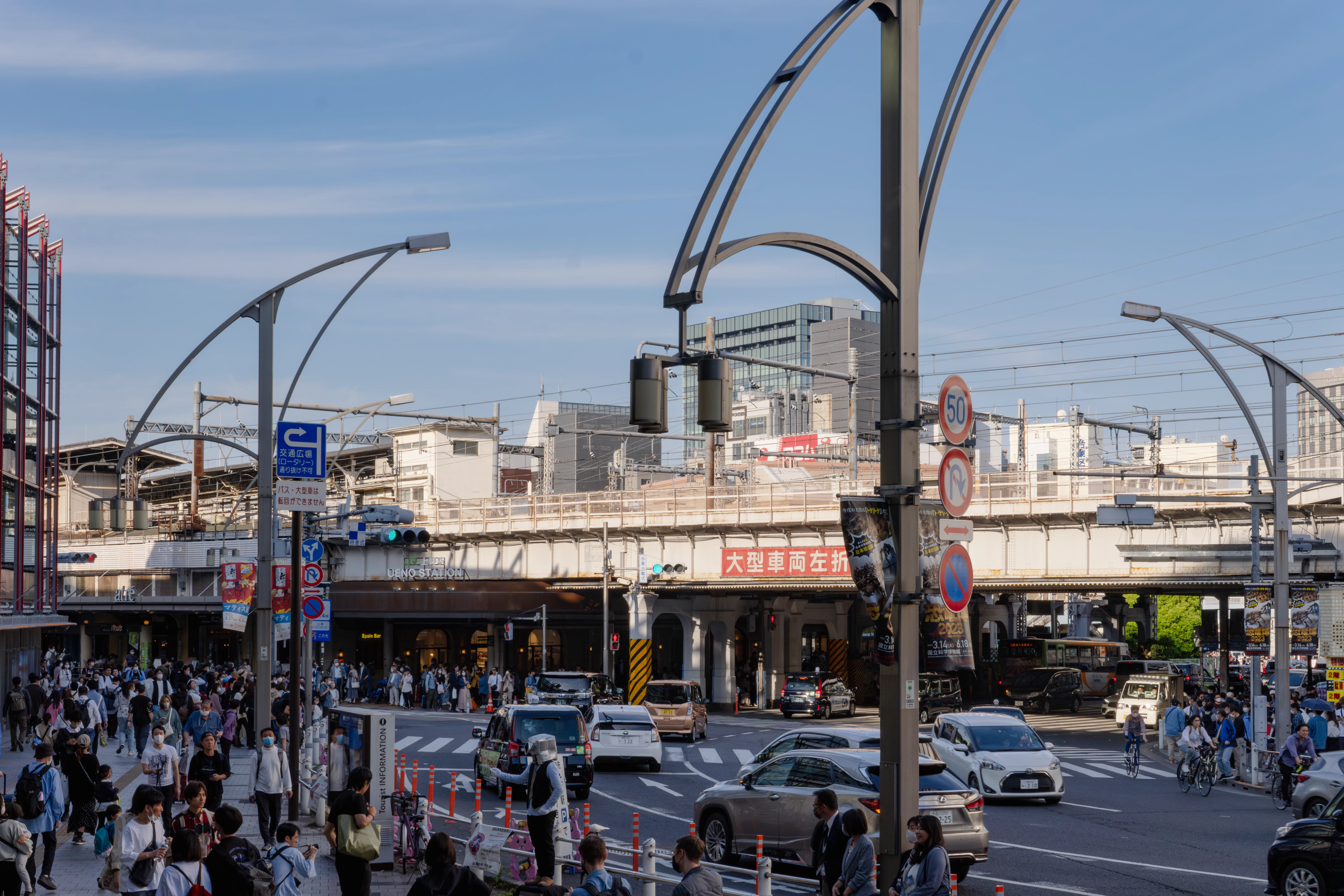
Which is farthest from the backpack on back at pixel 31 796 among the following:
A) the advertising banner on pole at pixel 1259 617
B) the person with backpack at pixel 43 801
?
the advertising banner on pole at pixel 1259 617

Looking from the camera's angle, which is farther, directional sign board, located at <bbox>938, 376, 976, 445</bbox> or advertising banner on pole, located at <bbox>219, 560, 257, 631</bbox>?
advertising banner on pole, located at <bbox>219, 560, 257, 631</bbox>

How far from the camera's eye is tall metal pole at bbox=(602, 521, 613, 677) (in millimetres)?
51812

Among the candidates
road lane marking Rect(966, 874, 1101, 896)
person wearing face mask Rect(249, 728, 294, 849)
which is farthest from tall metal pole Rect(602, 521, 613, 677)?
road lane marking Rect(966, 874, 1101, 896)

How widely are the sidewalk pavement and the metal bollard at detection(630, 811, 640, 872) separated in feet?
8.26

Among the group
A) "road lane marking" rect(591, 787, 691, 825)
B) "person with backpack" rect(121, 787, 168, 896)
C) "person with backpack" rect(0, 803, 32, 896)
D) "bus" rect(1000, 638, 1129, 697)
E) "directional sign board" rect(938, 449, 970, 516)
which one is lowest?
"bus" rect(1000, 638, 1129, 697)

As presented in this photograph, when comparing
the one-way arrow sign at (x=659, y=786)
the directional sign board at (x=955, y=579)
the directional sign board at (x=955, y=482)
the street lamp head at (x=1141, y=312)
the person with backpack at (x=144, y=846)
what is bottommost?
the one-way arrow sign at (x=659, y=786)

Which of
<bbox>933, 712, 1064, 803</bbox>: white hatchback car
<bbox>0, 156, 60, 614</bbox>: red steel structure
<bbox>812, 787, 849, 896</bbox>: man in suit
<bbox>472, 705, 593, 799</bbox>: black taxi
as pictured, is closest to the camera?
<bbox>812, 787, 849, 896</bbox>: man in suit

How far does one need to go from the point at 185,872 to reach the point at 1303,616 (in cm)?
2565

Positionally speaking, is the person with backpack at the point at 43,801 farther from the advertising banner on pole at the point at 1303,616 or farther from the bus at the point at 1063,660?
the bus at the point at 1063,660

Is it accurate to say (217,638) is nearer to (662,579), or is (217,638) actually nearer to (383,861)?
(662,579)

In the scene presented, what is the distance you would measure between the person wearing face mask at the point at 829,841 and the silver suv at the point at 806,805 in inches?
161

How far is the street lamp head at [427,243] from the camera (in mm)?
20656

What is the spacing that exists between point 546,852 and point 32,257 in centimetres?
3458

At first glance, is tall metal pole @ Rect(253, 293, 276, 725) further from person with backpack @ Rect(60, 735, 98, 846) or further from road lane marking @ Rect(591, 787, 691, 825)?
road lane marking @ Rect(591, 787, 691, 825)
